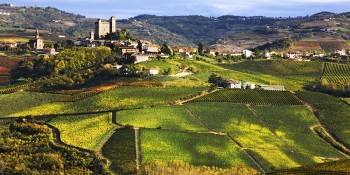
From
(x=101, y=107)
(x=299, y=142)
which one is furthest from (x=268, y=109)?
(x=101, y=107)

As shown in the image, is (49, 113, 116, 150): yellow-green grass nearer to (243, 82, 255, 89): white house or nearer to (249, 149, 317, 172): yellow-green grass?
(249, 149, 317, 172): yellow-green grass

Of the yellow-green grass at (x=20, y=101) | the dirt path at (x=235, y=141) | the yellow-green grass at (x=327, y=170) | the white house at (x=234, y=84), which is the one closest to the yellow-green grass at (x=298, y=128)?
the dirt path at (x=235, y=141)

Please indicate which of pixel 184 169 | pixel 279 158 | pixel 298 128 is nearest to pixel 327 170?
pixel 184 169

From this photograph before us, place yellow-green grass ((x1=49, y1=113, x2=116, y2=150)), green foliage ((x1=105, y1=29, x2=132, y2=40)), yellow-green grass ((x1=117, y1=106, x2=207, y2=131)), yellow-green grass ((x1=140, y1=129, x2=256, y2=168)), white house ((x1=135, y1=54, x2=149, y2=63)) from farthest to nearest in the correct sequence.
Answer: green foliage ((x1=105, y1=29, x2=132, y2=40)) → white house ((x1=135, y1=54, x2=149, y2=63)) → yellow-green grass ((x1=117, y1=106, x2=207, y2=131)) → yellow-green grass ((x1=49, y1=113, x2=116, y2=150)) → yellow-green grass ((x1=140, y1=129, x2=256, y2=168))

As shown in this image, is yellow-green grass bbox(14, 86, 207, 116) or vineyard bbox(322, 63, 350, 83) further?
vineyard bbox(322, 63, 350, 83)

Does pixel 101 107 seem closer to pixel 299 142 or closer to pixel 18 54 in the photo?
pixel 299 142

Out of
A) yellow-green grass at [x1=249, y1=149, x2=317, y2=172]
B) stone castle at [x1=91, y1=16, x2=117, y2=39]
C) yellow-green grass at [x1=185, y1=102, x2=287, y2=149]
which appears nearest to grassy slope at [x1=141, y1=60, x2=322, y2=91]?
yellow-green grass at [x1=185, y1=102, x2=287, y2=149]
